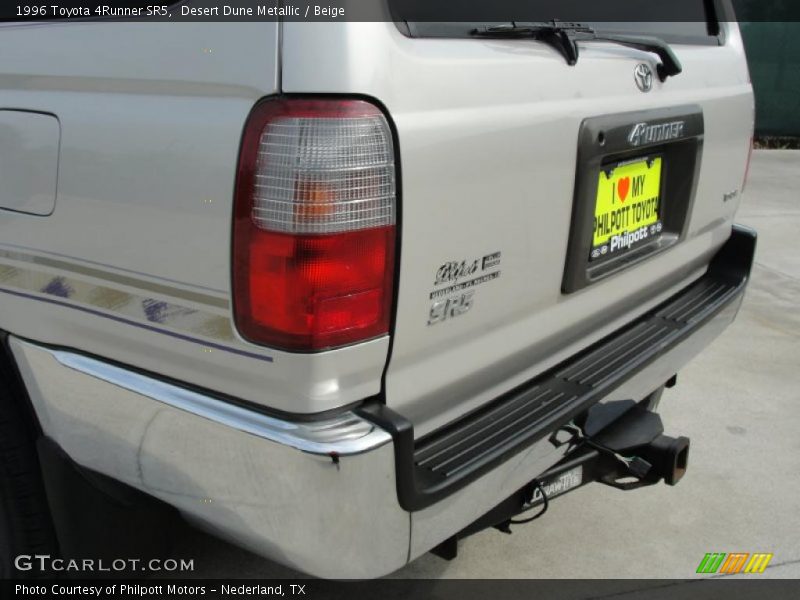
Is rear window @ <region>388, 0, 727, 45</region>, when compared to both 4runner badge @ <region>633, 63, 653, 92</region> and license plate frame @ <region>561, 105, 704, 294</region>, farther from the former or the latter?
license plate frame @ <region>561, 105, 704, 294</region>

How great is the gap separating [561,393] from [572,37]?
2.88ft

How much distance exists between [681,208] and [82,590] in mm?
2035

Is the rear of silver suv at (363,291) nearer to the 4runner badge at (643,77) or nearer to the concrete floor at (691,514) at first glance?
the 4runner badge at (643,77)

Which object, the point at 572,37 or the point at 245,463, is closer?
the point at 245,463

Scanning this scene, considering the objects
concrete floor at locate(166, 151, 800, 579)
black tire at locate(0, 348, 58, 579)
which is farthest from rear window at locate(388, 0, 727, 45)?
concrete floor at locate(166, 151, 800, 579)

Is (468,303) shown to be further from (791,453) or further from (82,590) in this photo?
(791,453)

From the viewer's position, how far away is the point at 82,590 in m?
2.21

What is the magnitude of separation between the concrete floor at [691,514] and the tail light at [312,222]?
4.15 ft

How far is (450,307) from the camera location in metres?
1.77

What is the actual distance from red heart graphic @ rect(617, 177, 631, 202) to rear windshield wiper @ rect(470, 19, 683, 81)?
310 millimetres

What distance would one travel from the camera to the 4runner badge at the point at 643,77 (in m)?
2.23

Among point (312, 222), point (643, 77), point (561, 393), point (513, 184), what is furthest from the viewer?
point (643, 77)

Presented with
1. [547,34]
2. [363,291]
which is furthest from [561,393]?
[547,34]

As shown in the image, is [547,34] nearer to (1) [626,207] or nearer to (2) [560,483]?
(1) [626,207]
